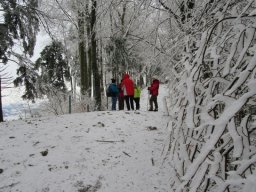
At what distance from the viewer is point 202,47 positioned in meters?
1.74

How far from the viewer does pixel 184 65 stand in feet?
6.67

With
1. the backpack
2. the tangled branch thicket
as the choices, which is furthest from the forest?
the backpack

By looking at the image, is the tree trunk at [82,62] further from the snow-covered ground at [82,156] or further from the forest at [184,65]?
the snow-covered ground at [82,156]

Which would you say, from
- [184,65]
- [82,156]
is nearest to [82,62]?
[82,156]

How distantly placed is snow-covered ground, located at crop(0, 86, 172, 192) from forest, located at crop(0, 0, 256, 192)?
1.28m

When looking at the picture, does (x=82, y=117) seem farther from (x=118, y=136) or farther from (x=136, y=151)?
(x=136, y=151)

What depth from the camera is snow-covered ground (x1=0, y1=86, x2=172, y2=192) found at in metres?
4.93

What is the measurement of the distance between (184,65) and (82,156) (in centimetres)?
418

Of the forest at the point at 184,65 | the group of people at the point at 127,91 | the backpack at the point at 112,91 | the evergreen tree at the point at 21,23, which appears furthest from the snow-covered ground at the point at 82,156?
the backpack at the point at 112,91

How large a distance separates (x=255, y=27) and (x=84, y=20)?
12102 mm

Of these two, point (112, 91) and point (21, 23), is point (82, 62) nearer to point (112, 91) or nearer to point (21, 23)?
point (112, 91)

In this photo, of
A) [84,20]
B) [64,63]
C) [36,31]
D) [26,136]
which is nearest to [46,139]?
[26,136]

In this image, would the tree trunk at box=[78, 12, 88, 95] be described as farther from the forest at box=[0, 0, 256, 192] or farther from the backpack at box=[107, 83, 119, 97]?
the backpack at box=[107, 83, 119, 97]

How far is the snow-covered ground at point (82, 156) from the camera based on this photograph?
493cm
